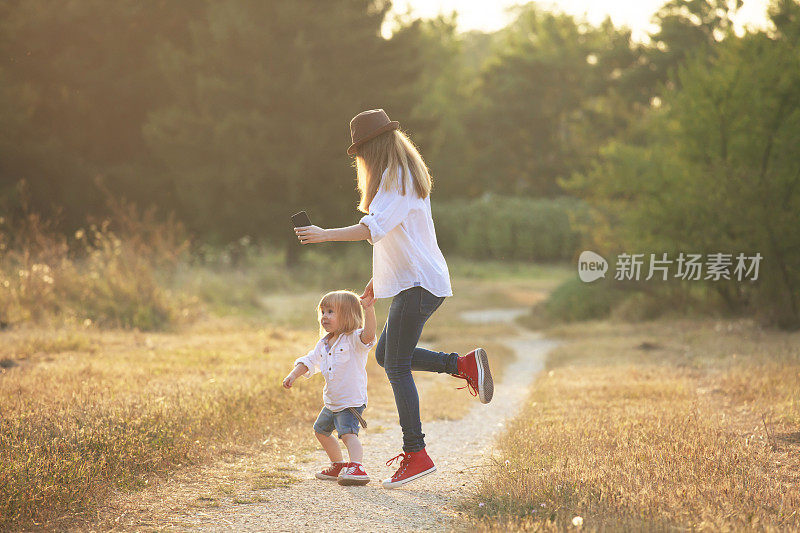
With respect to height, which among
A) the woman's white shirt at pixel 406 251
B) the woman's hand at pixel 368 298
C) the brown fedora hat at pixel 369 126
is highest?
the brown fedora hat at pixel 369 126

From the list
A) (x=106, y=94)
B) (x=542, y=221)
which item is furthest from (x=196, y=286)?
(x=542, y=221)

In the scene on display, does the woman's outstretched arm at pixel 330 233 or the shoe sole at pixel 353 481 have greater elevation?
the woman's outstretched arm at pixel 330 233

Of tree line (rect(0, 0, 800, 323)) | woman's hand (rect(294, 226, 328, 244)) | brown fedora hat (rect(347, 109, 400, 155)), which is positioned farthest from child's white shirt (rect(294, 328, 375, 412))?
tree line (rect(0, 0, 800, 323))

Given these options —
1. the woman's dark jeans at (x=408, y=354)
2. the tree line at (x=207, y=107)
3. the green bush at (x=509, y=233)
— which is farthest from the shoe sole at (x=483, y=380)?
the green bush at (x=509, y=233)

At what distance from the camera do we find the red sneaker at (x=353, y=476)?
5457mm

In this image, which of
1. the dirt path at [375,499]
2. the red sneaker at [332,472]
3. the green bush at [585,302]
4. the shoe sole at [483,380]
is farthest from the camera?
the green bush at [585,302]

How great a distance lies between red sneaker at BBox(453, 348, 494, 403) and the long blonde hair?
44.4 inches

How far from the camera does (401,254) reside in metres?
5.12

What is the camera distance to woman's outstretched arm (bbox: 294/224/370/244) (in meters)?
4.68

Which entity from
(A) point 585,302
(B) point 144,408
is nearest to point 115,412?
(B) point 144,408

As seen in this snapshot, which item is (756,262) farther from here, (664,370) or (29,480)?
(29,480)

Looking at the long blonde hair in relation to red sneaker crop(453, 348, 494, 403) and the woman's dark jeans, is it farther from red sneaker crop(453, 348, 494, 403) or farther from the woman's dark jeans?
red sneaker crop(453, 348, 494, 403)

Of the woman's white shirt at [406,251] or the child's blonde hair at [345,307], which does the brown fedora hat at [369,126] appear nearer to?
the woman's white shirt at [406,251]

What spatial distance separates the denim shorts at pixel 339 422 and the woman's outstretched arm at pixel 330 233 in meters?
1.35
